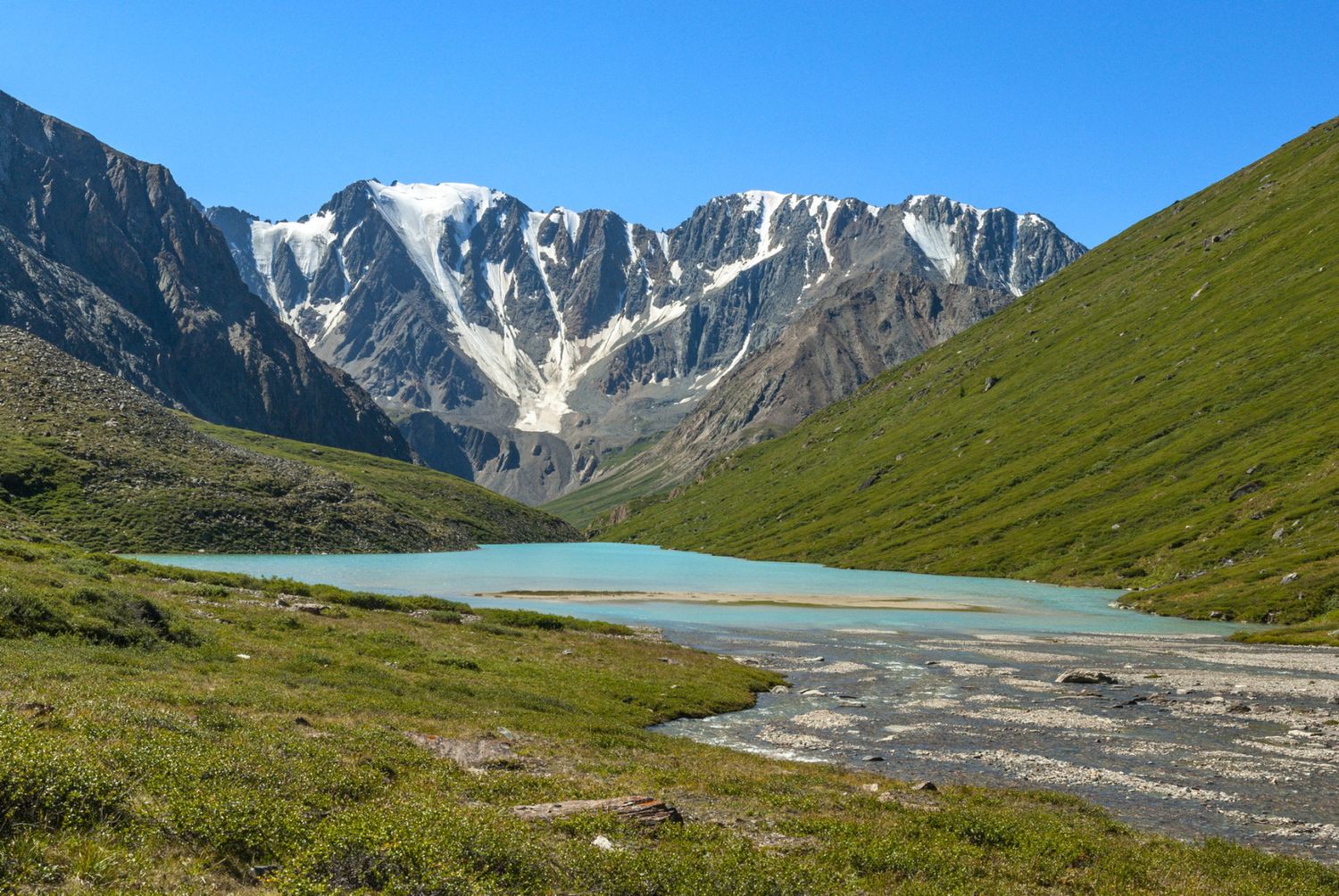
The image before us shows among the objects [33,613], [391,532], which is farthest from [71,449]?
[33,613]

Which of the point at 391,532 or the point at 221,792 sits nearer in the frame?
the point at 221,792

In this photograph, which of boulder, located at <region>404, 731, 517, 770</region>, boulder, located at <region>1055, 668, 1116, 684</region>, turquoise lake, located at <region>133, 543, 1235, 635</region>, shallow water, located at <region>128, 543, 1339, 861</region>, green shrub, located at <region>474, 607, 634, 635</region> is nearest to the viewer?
boulder, located at <region>404, 731, 517, 770</region>

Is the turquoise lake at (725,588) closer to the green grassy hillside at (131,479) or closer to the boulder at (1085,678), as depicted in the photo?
the green grassy hillside at (131,479)

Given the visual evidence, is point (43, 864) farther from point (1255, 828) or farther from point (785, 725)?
point (785, 725)

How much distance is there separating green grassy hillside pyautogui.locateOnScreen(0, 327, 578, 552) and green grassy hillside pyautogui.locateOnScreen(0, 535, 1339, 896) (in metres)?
78.1

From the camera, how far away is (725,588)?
132000 mm

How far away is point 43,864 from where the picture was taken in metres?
12.1

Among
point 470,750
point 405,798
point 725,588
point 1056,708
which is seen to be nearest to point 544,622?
point 1056,708

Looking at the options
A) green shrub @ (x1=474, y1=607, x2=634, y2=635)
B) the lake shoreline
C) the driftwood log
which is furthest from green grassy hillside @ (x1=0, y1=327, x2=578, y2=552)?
the driftwood log

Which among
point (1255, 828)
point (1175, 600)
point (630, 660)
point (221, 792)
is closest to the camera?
point (221, 792)

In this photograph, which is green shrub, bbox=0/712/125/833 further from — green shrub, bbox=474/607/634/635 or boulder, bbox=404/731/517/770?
green shrub, bbox=474/607/634/635

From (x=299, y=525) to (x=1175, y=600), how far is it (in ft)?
438

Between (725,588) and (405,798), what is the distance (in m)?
115

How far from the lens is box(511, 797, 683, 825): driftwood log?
1939 centimetres
